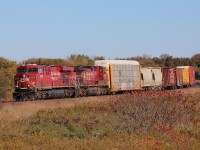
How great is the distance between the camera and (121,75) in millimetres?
40219

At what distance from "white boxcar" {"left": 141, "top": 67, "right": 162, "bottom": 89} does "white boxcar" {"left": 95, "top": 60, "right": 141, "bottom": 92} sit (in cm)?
221

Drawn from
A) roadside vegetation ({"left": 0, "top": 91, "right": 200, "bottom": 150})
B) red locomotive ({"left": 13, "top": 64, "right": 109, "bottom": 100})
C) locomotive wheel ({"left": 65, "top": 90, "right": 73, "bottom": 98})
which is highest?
red locomotive ({"left": 13, "top": 64, "right": 109, "bottom": 100})

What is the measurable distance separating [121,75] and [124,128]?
83.9 feet

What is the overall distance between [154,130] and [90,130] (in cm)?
417

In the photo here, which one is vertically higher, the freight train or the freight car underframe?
the freight train

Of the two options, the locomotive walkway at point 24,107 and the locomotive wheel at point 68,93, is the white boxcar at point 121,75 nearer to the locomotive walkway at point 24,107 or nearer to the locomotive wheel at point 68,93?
the locomotive wheel at point 68,93

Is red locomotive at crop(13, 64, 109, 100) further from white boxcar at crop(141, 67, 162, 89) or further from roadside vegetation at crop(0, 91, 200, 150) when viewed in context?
roadside vegetation at crop(0, 91, 200, 150)

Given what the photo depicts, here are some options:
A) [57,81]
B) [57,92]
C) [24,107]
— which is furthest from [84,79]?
[24,107]

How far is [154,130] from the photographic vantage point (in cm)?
1348

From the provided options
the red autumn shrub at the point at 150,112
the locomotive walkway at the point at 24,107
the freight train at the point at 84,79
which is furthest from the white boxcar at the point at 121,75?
the red autumn shrub at the point at 150,112

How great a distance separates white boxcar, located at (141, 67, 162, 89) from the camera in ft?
147

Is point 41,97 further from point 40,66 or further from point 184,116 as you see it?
point 184,116

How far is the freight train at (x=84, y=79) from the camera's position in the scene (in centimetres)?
3075

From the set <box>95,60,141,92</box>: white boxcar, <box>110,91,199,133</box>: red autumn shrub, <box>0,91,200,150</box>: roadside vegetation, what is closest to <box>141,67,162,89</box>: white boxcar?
<box>95,60,141,92</box>: white boxcar
